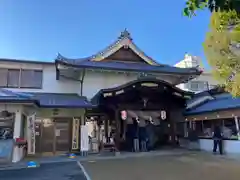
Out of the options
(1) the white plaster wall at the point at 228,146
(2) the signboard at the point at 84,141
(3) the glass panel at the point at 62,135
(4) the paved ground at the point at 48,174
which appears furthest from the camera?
A: (3) the glass panel at the point at 62,135

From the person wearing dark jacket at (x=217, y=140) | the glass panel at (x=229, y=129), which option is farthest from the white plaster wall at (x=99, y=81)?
the glass panel at (x=229, y=129)

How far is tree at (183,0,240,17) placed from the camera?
3045mm

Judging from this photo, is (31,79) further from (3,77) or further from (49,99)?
(49,99)

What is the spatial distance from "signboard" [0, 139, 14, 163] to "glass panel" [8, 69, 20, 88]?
15.6 feet

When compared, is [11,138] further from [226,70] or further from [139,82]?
[226,70]

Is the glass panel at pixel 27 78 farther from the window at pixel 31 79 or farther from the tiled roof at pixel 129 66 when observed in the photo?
the tiled roof at pixel 129 66

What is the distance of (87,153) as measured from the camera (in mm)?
12227

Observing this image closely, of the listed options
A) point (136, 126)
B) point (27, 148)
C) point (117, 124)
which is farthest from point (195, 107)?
point (27, 148)

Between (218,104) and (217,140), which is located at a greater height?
(218,104)

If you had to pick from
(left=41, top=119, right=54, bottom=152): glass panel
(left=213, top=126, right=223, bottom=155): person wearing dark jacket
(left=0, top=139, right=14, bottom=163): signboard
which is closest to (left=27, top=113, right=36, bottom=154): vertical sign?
(left=41, top=119, right=54, bottom=152): glass panel

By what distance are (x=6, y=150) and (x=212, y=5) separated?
957 cm

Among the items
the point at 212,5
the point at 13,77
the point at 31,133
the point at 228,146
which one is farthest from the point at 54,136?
the point at 212,5

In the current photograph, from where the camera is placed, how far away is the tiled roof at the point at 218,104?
1171 cm

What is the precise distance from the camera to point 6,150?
9.76m
